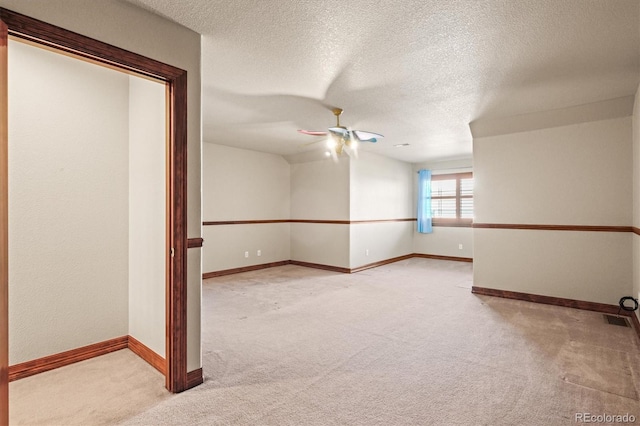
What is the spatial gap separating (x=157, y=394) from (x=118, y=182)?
1.79 m

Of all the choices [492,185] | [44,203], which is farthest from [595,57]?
[44,203]

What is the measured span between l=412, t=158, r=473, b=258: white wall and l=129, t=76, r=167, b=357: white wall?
678cm

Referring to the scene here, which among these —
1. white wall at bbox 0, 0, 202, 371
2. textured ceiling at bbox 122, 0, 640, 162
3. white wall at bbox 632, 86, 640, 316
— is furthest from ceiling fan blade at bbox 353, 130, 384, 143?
white wall at bbox 632, 86, 640, 316

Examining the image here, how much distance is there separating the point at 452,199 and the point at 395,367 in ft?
20.1

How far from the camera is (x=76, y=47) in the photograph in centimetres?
168

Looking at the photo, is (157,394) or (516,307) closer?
(157,394)

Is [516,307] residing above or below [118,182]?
below

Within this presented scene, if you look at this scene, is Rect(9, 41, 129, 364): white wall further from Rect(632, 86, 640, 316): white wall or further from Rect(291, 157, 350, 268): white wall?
Rect(632, 86, 640, 316): white wall

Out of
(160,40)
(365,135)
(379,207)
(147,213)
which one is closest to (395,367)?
(147,213)

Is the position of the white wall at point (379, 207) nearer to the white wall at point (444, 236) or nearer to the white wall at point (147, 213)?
the white wall at point (444, 236)

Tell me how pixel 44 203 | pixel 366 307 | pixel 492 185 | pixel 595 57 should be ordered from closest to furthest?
1. pixel 44 203
2. pixel 595 57
3. pixel 366 307
4. pixel 492 185

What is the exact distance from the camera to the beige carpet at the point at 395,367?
6.11ft

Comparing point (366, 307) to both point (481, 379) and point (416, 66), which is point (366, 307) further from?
point (416, 66)

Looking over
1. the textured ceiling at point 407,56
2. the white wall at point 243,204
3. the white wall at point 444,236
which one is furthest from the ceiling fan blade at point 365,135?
the white wall at point 444,236
